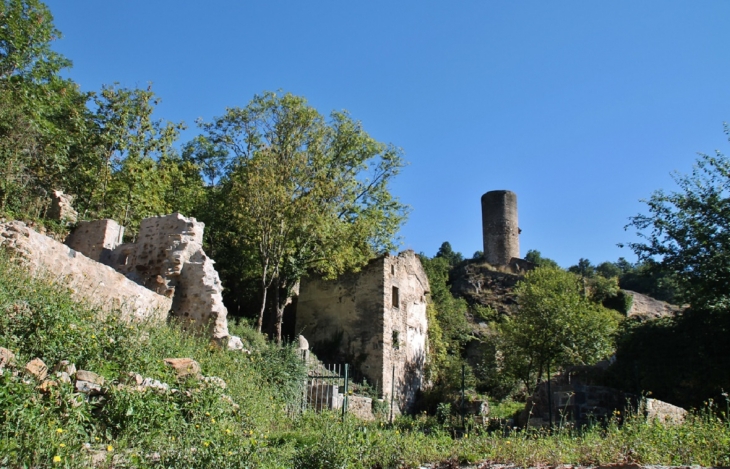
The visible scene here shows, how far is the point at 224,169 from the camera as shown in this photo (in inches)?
898

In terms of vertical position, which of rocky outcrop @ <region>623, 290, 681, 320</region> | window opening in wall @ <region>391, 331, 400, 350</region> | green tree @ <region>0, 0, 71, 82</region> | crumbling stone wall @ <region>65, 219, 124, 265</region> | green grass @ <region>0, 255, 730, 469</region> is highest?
green tree @ <region>0, 0, 71, 82</region>

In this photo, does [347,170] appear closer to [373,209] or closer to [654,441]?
[373,209]

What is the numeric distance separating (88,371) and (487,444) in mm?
4808

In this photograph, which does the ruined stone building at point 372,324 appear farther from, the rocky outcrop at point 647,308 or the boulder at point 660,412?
the rocky outcrop at point 647,308

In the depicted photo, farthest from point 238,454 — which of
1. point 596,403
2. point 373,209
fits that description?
point 373,209

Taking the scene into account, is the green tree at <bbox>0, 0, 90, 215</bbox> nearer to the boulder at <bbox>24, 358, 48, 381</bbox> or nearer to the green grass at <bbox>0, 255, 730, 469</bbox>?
the green grass at <bbox>0, 255, 730, 469</bbox>

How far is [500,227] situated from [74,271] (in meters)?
34.3

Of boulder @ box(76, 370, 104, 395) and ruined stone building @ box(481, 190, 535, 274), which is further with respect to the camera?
ruined stone building @ box(481, 190, 535, 274)

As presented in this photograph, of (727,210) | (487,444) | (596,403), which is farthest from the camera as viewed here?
(727,210)

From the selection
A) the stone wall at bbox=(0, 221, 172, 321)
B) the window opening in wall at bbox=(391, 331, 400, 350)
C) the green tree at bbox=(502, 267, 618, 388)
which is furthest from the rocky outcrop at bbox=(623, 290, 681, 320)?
the stone wall at bbox=(0, 221, 172, 321)

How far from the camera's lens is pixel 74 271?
9.81m

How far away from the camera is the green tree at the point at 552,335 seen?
18.3m

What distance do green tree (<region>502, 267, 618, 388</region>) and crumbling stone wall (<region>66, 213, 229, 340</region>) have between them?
1086cm

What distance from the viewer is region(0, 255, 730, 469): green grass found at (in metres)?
5.23
